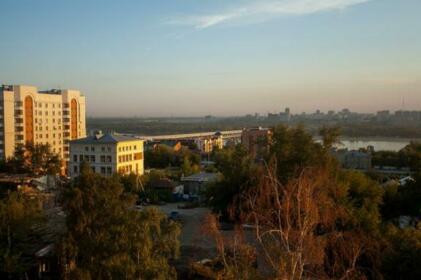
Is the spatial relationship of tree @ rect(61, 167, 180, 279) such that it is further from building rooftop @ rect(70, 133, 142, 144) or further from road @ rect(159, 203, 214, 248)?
building rooftop @ rect(70, 133, 142, 144)

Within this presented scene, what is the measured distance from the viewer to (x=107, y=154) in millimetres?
20562

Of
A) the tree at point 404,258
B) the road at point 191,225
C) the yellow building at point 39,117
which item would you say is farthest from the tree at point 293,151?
the yellow building at point 39,117

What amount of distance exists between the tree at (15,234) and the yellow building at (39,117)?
660 inches

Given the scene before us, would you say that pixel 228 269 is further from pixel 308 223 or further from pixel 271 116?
pixel 271 116

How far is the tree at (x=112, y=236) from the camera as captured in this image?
534 cm

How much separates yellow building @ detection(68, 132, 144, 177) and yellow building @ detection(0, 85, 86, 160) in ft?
14.3

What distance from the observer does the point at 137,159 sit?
22.0 metres

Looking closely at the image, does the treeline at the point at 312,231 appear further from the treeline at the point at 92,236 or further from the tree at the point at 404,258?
the treeline at the point at 92,236

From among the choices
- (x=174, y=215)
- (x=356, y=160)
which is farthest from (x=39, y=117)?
(x=356, y=160)

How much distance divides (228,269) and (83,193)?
3417 millimetres

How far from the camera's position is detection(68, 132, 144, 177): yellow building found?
20.5 meters

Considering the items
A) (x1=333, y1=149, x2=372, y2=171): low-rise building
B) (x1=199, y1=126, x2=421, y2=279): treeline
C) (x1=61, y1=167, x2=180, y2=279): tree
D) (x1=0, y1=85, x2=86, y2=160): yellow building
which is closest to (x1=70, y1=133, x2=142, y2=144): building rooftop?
(x1=0, y1=85, x2=86, y2=160): yellow building

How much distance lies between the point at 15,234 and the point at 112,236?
3.37m

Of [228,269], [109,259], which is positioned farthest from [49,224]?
[228,269]
